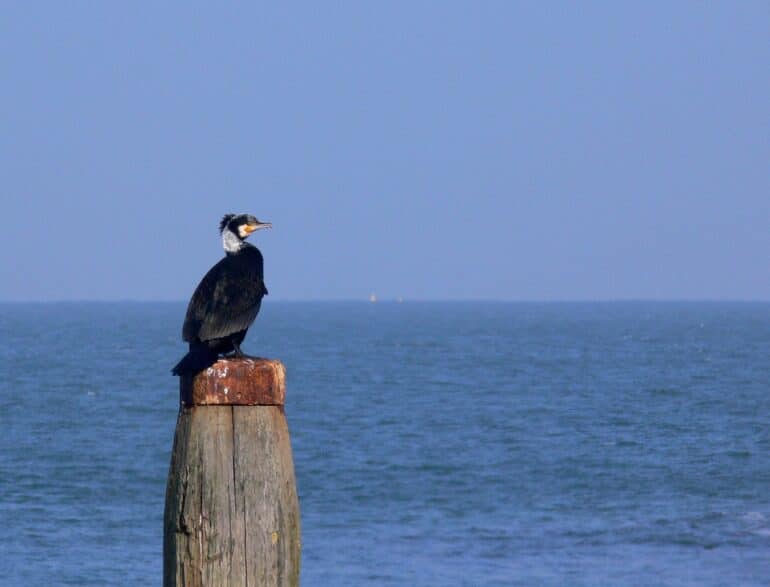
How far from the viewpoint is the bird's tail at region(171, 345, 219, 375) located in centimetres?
379

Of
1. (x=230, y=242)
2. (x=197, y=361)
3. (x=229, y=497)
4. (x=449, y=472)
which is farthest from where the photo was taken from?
(x=449, y=472)

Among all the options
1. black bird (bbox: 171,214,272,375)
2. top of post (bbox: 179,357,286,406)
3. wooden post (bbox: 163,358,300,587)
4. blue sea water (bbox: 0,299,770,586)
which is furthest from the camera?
blue sea water (bbox: 0,299,770,586)

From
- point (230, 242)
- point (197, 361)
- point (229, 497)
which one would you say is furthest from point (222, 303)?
point (229, 497)

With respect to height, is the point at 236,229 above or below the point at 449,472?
above

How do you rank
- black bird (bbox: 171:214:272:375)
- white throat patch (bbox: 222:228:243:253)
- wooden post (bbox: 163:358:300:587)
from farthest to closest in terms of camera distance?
white throat patch (bbox: 222:228:243:253)
black bird (bbox: 171:214:272:375)
wooden post (bbox: 163:358:300:587)

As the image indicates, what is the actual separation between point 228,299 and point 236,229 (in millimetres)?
1185

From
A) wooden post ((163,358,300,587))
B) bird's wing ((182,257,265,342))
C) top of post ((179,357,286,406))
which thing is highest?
bird's wing ((182,257,265,342))

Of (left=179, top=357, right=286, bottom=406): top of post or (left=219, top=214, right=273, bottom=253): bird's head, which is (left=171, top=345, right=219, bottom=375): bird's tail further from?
(left=219, top=214, right=273, bottom=253): bird's head

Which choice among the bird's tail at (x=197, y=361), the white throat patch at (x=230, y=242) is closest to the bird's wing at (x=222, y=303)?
the white throat patch at (x=230, y=242)

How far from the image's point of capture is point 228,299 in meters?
5.82

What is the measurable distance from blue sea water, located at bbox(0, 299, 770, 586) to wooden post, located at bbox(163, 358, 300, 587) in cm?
1411

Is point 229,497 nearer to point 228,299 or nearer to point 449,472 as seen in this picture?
point 228,299

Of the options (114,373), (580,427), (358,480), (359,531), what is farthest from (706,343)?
(359,531)

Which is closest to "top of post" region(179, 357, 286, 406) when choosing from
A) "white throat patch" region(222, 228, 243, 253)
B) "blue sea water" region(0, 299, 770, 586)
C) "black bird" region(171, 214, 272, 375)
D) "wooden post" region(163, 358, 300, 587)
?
"wooden post" region(163, 358, 300, 587)
